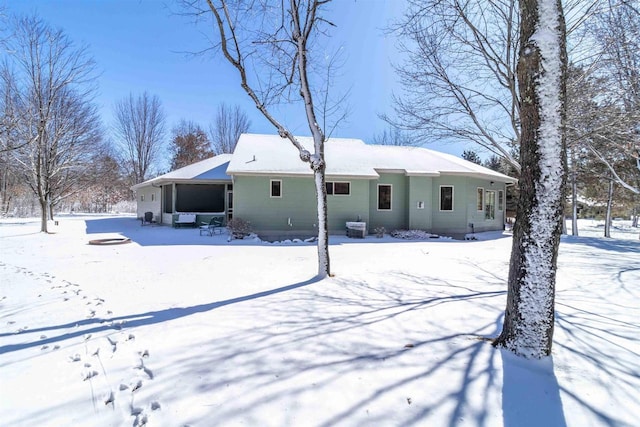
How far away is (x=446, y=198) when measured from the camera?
14.6 metres

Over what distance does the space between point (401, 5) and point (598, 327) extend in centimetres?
651

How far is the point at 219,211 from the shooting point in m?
17.0

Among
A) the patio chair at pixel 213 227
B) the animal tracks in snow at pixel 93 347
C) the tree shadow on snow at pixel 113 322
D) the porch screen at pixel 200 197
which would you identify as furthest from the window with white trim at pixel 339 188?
the animal tracks in snow at pixel 93 347

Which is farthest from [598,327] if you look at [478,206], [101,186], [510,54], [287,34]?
[101,186]

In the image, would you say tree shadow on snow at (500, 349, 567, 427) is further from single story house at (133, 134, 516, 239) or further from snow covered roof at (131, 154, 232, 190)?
snow covered roof at (131, 154, 232, 190)

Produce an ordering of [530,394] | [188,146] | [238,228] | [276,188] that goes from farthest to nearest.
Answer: [188,146], [276,188], [238,228], [530,394]

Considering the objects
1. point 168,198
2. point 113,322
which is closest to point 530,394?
point 113,322

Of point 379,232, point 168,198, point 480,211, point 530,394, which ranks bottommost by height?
point 530,394

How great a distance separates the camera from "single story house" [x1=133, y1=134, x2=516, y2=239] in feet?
42.1

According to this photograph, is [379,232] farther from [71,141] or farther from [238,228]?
[71,141]

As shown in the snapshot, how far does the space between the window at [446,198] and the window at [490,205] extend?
8.83ft

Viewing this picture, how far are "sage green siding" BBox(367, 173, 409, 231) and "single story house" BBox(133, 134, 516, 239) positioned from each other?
0.16 feet

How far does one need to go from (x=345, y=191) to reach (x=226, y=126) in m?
26.3

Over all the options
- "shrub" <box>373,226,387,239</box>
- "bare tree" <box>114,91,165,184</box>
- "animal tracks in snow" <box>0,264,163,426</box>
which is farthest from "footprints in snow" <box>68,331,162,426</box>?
"bare tree" <box>114,91,165,184</box>
